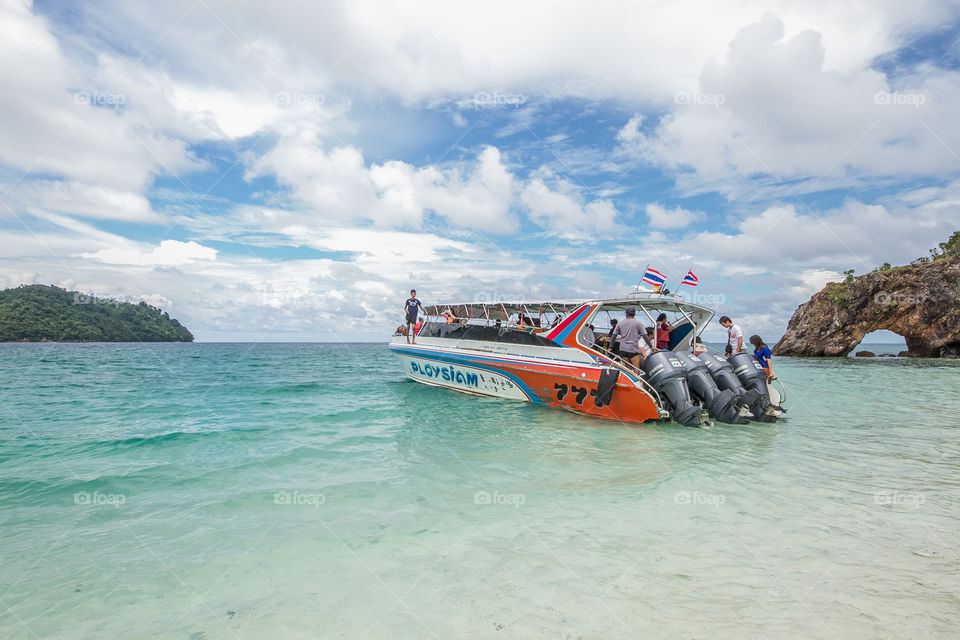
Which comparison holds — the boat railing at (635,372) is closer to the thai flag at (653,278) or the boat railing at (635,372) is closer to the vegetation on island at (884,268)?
the thai flag at (653,278)

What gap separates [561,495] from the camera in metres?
6.11

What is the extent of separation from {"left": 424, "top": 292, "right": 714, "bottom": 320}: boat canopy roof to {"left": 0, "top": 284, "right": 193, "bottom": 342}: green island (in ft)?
288

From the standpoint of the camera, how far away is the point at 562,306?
1316 centimetres

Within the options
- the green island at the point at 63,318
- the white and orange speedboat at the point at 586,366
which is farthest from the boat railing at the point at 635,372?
the green island at the point at 63,318

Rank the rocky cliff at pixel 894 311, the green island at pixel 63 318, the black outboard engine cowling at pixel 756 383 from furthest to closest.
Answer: the green island at pixel 63 318, the rocky cliff at pixel 894 311, the black outboard engine cowling at pixel 756 383

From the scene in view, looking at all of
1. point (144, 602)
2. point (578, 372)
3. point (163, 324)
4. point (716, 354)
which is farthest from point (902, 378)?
point (163, 324)

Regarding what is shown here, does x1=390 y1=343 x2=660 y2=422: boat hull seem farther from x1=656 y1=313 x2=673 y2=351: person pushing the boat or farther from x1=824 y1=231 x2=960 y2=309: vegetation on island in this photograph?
x1=824 y1=231 x2=960 y2=309: vegetation on island

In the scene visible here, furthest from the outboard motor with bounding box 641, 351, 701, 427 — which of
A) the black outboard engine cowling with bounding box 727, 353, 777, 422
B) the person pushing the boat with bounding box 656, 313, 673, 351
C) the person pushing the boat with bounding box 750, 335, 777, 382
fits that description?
the person pushing the boat with bounding box 750, 335, 777, 382

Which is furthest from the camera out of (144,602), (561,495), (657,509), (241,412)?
(241,412)

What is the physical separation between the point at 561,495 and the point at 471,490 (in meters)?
1.22

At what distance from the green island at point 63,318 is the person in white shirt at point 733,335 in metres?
95.3

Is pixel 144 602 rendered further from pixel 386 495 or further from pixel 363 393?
pixel 363 393

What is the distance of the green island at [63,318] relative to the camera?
84375mm

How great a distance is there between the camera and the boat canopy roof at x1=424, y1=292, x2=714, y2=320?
12.3 m
